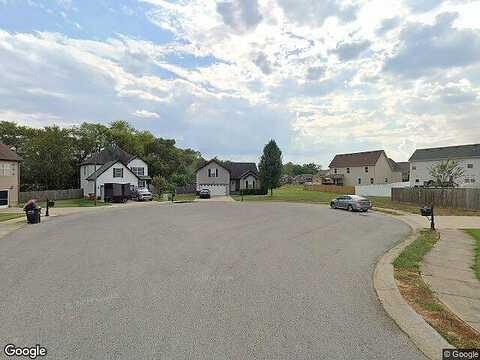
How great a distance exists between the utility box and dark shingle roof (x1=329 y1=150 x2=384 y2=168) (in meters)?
48.5

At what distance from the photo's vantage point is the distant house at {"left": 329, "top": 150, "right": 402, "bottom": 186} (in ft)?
247

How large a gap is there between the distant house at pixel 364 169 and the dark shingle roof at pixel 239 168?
2022 centimetres

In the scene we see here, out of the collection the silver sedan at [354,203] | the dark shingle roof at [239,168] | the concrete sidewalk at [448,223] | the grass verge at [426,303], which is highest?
the dark shingle roof at [239,168]

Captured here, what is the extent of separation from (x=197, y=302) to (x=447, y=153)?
64.6 m

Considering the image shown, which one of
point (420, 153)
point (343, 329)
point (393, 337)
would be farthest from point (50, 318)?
point (420, 153)

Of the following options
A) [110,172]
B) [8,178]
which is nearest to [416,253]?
[8,178]

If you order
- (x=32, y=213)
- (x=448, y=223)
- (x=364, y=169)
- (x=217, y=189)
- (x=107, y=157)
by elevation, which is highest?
(x=107, y=157)

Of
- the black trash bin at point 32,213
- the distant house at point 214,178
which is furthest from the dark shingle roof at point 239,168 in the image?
the black trash bin at point 32,213

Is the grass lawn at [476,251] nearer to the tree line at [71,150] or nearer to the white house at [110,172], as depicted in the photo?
the white house at [110,172]

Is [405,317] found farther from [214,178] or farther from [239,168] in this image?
[239,168]

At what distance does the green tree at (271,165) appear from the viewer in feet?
194

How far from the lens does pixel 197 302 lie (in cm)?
680

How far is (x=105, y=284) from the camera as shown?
8.07 m

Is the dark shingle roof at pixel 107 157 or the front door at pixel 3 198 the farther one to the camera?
the dark shingle roof at pixel 107 157
